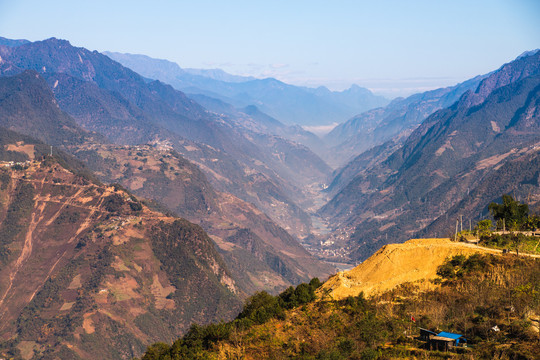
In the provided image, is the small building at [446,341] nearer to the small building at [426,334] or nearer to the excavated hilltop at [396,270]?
the small building at [426,334]

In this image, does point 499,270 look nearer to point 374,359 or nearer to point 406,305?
point 406,305

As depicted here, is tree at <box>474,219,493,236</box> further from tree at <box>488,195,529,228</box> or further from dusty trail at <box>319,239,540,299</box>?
dusty trail at <box>319,239,540,299</box>

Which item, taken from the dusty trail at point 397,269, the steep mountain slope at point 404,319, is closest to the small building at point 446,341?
the steep mountain slope at point 404,319

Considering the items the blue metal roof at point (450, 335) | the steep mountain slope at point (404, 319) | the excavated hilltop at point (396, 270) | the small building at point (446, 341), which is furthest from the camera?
the excavated hilltop at point (396, 270)

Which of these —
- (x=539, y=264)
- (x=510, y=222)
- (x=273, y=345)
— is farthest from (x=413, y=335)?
(x=510, y=222)

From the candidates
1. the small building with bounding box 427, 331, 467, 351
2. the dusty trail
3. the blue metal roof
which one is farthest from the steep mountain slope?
the blue metal roof
